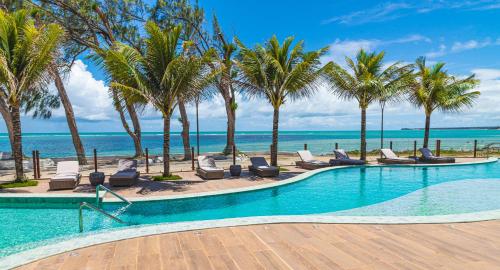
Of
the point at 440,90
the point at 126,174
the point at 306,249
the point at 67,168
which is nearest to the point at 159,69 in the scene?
the point at 126,174

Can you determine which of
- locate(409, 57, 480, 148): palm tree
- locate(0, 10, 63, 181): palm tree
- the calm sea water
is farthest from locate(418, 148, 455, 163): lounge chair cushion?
locate(0, 10, 63, 181): palm tree

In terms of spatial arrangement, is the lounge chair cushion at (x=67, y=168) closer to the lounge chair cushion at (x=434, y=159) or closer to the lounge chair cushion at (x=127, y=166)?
the lounge chair cushion at (x=127, y=166)

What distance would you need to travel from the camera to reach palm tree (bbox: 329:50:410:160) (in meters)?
16.9

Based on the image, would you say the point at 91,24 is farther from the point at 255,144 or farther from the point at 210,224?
the point at 255,144

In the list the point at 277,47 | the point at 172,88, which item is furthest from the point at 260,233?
the point at 277,47

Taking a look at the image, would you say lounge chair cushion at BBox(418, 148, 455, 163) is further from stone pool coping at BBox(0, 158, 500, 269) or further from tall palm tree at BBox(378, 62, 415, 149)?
stone pool coping at BBox(0, 158, 500, 269)

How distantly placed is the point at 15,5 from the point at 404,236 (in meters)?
20.6

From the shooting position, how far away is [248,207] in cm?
847

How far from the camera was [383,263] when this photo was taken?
13.2 feet

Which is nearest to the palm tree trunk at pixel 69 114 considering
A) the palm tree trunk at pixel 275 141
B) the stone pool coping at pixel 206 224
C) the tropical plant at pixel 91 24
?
the tropical plant at pixel 91 24

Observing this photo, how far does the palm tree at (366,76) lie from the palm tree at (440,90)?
229 cm

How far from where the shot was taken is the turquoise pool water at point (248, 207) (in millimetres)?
6688

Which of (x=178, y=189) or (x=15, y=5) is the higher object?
(x=15, y=5)

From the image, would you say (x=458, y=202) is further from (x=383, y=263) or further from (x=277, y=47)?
(x=277, y=47)
